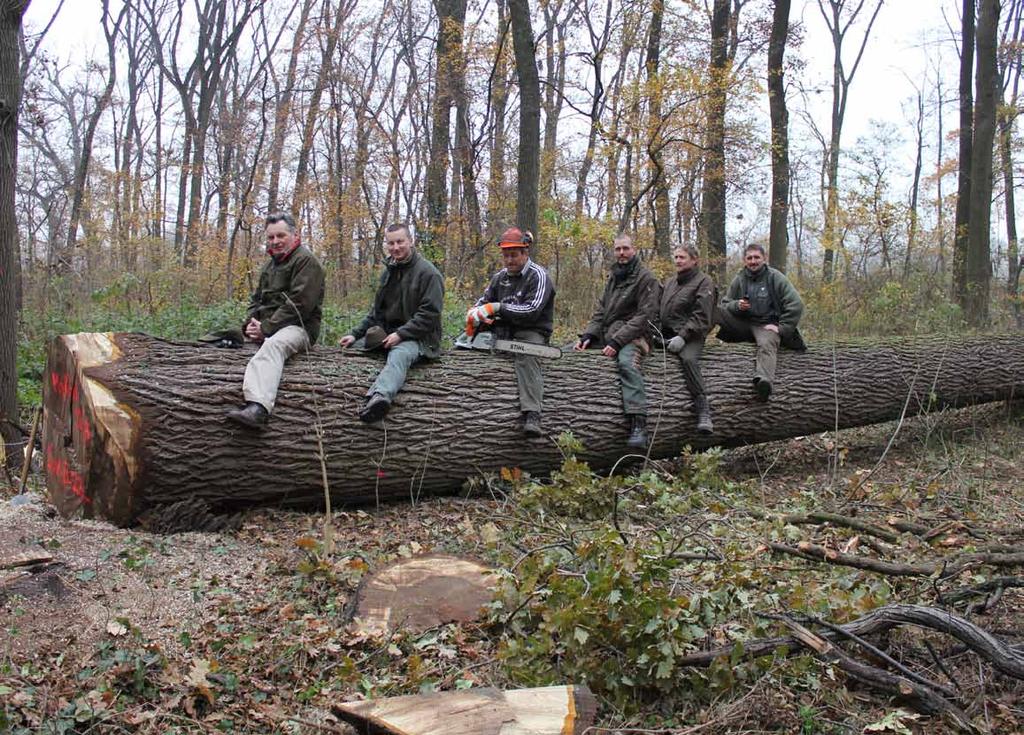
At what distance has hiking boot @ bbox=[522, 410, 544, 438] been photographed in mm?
6574

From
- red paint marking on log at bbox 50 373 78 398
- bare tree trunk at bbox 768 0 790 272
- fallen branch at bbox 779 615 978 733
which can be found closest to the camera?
fallen branch at bbox 779 615 978 733

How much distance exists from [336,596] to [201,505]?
1622mm

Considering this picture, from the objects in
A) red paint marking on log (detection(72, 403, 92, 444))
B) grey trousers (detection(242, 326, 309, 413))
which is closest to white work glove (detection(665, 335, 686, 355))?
grey trousers (detection(242, 326, 309, 413))

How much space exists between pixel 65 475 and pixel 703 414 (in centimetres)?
532

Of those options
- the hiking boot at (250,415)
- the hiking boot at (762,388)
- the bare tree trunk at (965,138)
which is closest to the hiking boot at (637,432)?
the hiking boot at (762,388)

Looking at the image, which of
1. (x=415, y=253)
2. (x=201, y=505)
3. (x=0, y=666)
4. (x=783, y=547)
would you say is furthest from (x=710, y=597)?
(x=415, y=253)

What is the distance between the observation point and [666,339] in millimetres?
7980

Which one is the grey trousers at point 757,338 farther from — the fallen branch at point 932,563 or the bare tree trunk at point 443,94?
the bare tree trunk at point 443,94

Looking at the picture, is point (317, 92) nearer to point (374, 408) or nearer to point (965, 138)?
point (965, 138)

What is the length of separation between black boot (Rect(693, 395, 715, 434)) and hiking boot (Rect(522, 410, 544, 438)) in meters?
1.72

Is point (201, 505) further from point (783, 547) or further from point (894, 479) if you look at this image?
point (894, 479)

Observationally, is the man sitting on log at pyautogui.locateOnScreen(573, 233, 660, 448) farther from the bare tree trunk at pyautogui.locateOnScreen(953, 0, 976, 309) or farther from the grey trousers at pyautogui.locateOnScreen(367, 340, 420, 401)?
the bare tree trunk at pyautogui.locateOnScreen(953, 0, 976, 309)

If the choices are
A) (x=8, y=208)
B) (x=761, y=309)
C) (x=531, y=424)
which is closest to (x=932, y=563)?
(x=531, y=424)

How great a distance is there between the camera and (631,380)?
720 cm
